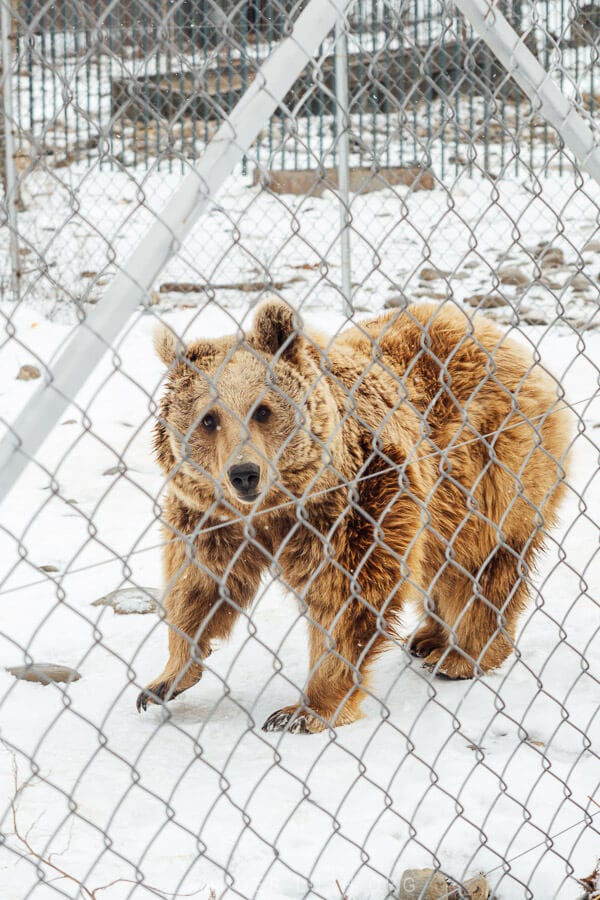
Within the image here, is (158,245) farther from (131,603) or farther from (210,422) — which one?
(131,603)

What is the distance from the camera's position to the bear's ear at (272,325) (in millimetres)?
3355

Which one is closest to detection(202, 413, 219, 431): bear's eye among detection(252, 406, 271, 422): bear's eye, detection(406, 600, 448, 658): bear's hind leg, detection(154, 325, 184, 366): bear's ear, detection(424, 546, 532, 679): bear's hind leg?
detection(252, 406, 271, 422): bear's eye

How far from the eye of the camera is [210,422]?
3521 mm

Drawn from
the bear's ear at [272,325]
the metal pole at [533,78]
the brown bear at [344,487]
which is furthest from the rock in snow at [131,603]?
the metal pole at [533,78]

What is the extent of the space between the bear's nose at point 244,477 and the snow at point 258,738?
0.27 m

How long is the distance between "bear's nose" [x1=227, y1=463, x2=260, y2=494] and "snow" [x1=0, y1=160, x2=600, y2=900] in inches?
10.8

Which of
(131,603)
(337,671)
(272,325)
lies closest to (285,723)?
(337,671)

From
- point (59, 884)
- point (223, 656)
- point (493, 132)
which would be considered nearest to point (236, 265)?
point (493, 132)

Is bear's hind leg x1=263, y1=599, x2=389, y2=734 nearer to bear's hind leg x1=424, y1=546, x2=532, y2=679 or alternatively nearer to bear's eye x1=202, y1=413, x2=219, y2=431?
bear's hind leg x1=424, y1=546, x2=532, y2=679

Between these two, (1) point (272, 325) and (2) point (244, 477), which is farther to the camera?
(1) point (272, 325)

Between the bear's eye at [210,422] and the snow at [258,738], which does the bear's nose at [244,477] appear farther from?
the bear's eye at [210,422]

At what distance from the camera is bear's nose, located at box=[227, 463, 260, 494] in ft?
9.95

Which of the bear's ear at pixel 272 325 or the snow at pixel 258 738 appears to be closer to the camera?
the snow at pixel 258 738

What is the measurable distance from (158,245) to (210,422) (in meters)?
1.77
